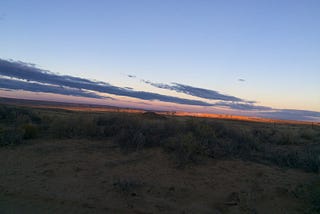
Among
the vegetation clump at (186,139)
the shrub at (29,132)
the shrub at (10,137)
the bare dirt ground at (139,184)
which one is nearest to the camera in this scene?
the bare dirt ground at (139,184)

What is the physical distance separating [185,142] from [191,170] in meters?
1.40

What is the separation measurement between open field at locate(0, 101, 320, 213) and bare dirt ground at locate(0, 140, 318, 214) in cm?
3

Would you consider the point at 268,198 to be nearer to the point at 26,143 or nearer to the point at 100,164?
the point at 100,164

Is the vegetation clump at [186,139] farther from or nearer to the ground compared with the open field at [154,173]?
farther from the ground

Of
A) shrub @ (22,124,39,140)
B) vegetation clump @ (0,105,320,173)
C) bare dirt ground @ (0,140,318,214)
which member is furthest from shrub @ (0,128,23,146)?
bare dirt ground @ (0,140,318,214)

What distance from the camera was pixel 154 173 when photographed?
33.9ft

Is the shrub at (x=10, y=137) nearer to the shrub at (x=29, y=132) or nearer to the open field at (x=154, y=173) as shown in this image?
the open field at (x=154, y=173)

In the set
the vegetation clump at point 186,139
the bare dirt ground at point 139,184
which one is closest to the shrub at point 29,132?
the vegetation clump at point 186,139

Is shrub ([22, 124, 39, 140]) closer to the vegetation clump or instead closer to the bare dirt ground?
the vegetation clump

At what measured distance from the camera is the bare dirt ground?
26.6ft

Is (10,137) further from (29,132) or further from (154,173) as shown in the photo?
(154,173)

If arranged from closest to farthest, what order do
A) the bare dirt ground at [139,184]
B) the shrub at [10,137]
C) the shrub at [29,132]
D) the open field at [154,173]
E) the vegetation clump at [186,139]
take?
the bare dirt ground at [139,184], the open field at [154,173], the vegetation clump at [186,139], the shrub at [10,137], the shrub at [29,132]

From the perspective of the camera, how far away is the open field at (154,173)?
8211 mm

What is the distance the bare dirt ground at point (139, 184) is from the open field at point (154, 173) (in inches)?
1.0
